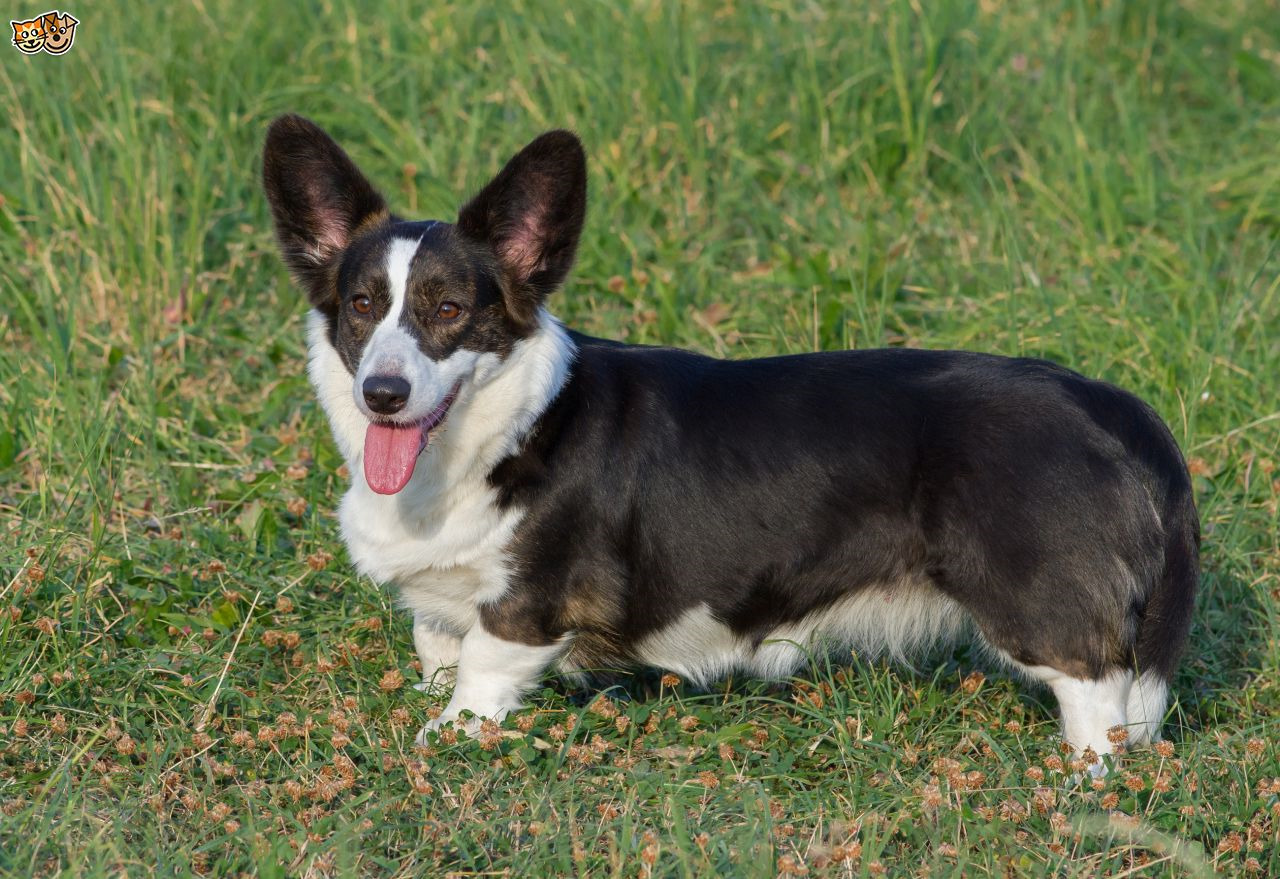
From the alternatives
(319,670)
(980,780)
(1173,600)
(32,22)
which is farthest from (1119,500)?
(32,22)

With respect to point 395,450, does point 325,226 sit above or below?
above

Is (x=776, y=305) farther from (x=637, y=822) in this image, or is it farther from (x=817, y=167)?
(x=637, y=822)

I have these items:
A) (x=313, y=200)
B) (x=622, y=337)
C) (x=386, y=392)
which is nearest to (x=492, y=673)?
(x=386, y=392)

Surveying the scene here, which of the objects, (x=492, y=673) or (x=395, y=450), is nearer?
(x=395, y=450)

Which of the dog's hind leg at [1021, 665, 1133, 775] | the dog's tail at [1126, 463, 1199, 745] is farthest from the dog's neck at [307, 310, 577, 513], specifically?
the dog's tail at [1126, 463, 1199, 745]

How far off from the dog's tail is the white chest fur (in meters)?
1.39

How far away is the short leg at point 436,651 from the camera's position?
3564mm

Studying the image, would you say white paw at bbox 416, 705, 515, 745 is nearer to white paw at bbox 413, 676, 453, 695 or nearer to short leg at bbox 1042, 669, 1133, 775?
white paw at bbox 413, 676, 453, 695

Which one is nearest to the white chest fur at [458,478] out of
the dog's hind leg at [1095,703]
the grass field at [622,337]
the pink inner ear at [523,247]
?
the pink inner ear at [523,247]

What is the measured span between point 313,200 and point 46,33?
271 cm

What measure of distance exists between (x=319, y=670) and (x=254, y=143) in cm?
265

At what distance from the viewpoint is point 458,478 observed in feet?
10.8

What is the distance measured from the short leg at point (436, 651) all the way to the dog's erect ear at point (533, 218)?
82 centimetres

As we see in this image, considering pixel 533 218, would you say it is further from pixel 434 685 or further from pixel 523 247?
pixel 434 685
